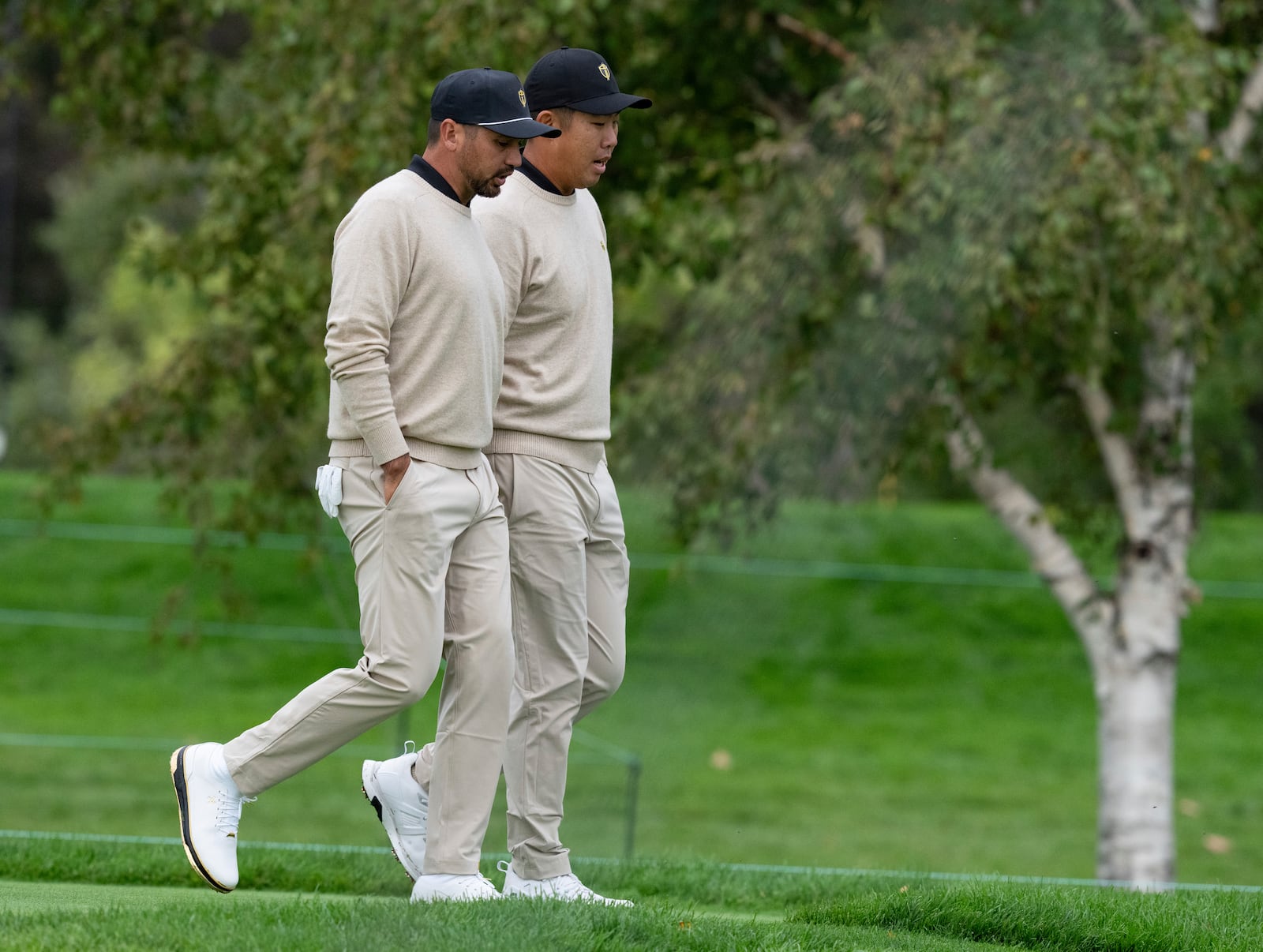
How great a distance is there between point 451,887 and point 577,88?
1.81 meters

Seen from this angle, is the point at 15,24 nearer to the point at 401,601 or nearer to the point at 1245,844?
the point at 401,601

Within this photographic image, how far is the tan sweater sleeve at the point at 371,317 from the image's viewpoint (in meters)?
3.71

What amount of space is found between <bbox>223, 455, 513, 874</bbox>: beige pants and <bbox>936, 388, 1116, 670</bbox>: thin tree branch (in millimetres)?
4624

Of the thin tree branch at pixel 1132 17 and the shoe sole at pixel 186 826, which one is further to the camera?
the thin tree branch at pixel 1132 17

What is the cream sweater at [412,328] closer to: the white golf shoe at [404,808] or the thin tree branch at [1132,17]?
the white golf shoe at [404,808]

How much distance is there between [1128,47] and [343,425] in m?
4.20

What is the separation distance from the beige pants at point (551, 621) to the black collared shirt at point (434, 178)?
60 centimetres

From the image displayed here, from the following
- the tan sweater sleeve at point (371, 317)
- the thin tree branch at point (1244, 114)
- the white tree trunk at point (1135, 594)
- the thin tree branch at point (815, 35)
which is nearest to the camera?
the tan sweater sleeve at point (371, 317)

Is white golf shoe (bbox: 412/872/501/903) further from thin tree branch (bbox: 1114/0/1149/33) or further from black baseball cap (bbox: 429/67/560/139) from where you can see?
thin tree branch (bbox: 1114/0/1149/33)

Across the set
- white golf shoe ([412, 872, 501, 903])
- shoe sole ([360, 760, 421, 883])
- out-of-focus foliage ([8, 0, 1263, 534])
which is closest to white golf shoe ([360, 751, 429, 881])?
shoe sole ([360, 760, 421, 883])

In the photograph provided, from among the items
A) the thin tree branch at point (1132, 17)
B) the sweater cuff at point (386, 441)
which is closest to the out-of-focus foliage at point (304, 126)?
the thin tree branch at point (1132, 17)

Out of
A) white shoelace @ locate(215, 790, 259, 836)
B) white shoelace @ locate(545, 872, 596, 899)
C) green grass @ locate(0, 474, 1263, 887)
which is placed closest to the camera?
white shoelace @ locate(215, 790, 259, 836)

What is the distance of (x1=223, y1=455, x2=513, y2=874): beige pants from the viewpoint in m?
3.82

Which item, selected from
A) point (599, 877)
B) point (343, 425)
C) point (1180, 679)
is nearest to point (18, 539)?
point (1180, 679)
